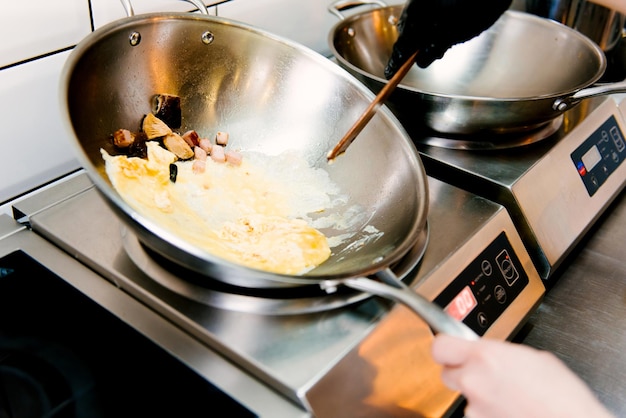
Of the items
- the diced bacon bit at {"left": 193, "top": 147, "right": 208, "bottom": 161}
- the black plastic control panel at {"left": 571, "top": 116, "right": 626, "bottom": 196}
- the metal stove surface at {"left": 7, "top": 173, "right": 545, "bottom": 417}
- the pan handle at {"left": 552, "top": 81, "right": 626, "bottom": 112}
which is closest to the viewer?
the metal stove surface at {"left": 7, "top": 173, "right": 545, "bottom": 417}

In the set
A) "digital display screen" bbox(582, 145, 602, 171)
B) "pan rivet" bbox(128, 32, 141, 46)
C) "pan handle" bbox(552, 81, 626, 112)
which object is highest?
"pan rivet" bbox(128, 32, 141, 46)

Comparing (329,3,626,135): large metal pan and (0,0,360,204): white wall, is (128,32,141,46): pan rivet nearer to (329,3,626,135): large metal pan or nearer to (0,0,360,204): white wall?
(0,0,360,204): white wall

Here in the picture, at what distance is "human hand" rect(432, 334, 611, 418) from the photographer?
0.51 m

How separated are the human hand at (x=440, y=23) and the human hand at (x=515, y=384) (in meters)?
0.39

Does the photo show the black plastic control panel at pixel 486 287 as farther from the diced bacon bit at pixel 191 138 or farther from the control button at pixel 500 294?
the diced bacon bit at pixel 191 138

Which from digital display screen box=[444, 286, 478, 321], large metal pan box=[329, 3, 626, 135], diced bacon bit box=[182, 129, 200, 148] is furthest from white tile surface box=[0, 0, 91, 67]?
digital display screen box=[444, 286, 478, 321]

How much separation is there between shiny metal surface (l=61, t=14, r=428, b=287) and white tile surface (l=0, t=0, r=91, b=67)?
115 millimetres

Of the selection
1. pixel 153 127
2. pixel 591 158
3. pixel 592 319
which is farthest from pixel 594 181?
pixel 153 127

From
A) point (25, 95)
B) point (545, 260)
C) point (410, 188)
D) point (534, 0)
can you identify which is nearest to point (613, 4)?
point (534, 0)

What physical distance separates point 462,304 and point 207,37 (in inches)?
20.9

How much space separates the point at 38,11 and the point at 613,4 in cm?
103

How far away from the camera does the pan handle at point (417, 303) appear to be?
0.56 m

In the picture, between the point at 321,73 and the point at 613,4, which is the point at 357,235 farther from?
the point at 613,4

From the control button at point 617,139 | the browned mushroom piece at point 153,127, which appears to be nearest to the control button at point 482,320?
the browned mushroom piece at point 153,127
